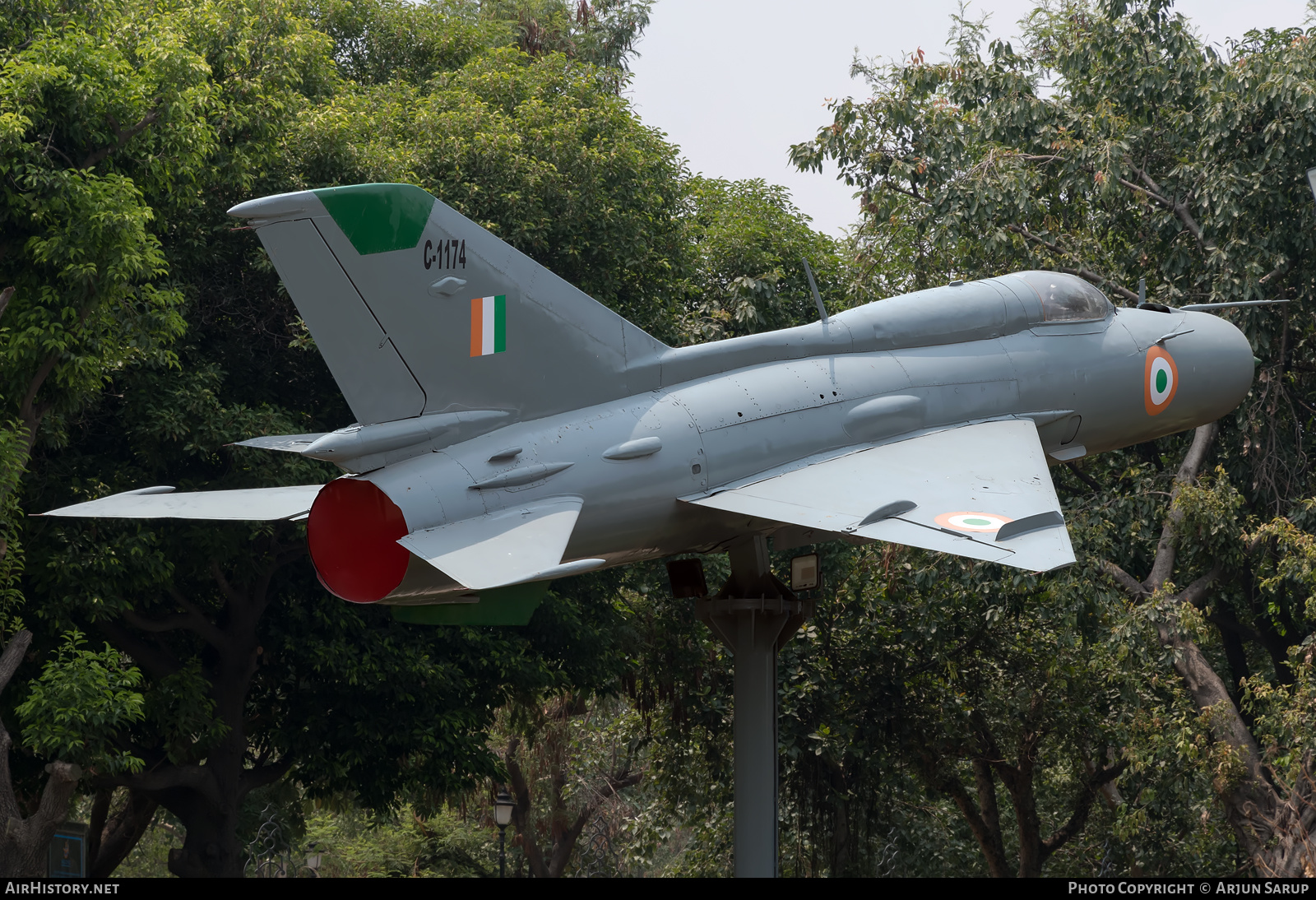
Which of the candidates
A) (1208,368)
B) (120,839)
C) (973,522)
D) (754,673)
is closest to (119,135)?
(754,673)

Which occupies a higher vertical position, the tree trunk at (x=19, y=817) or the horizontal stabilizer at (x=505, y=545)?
the horizontal stabilizer at (x=505, y=545)

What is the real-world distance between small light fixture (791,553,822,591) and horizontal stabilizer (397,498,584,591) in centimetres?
249

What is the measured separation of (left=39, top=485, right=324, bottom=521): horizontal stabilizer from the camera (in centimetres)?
723

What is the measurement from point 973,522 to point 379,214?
3745mm

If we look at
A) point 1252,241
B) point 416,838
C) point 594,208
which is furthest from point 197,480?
point 416,838

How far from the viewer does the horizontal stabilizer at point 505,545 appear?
6.18 m

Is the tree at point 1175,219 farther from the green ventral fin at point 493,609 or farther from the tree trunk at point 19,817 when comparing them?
the tree trunk at point 19,817

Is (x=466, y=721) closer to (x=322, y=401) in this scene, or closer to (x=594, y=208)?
(x=322, y=401)

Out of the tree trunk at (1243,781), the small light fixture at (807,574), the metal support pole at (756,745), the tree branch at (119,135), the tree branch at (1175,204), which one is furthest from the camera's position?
the tree branch at (1175,204)

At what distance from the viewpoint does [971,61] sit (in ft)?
51.6

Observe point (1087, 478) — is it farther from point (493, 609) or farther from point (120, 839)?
point (120, 839)

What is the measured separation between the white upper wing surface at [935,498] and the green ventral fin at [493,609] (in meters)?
1.18

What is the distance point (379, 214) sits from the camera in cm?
692

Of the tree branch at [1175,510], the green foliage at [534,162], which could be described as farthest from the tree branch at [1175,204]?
the green foliage at [534,162]
